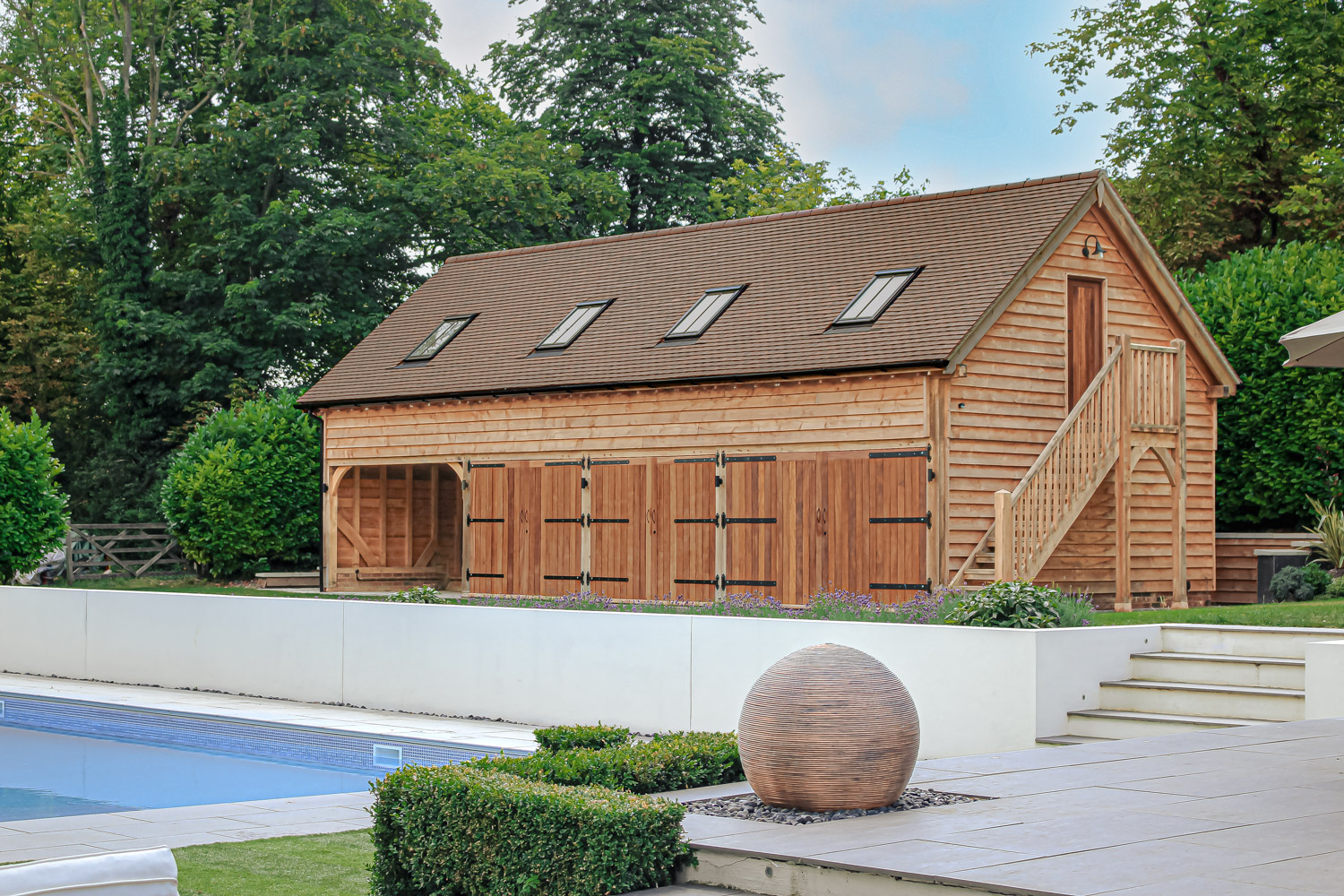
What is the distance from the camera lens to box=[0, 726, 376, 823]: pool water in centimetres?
1195

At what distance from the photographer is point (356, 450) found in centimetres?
2400

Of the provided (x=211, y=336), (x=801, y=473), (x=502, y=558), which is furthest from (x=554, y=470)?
(x=211, y=336)

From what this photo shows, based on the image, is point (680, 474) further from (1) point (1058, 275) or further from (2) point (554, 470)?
(1) point (1058, 275)

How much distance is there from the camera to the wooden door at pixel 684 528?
1934cm

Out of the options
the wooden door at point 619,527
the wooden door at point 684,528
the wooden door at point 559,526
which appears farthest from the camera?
the wooden door at point 559,526

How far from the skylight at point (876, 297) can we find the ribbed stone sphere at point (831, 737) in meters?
12.1

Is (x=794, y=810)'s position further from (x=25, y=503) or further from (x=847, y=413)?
(x=25, y=503)

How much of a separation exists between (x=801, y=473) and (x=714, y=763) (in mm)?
10766

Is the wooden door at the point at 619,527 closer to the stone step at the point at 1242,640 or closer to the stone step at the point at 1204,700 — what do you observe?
the stone step at the point at 1242,640

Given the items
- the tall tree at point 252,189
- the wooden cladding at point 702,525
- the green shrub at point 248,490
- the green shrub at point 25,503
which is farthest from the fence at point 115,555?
the wooden cladding at point 702,525

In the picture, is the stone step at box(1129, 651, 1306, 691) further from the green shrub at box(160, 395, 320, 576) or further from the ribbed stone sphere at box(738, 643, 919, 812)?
the green shrub at box(160, 395, 320, 576)

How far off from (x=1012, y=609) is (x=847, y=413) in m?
6.68

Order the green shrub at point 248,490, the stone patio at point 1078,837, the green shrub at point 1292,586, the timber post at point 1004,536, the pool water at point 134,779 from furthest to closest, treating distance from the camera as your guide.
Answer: the green shrub at point 248,490, the green shrub at point 1292,586, the timber post at point 1004,536, the pool water at point 134,779, the stone patio at point 1078,837

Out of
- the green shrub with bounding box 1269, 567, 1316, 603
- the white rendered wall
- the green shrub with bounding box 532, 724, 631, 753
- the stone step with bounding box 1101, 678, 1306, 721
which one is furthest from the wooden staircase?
the green shrub with bounding box 532, 724, 631, 753
